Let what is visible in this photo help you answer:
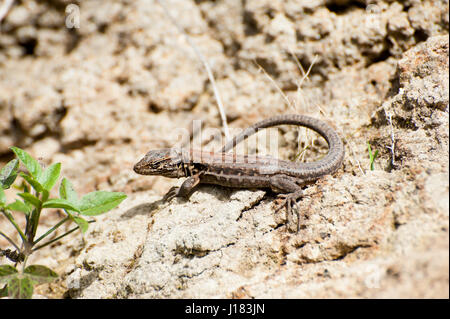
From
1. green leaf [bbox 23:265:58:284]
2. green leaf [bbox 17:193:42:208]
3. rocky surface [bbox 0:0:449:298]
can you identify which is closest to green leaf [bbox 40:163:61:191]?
green leaf [bbox 17:193:42:208]

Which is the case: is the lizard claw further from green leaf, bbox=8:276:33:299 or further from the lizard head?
green leaf, bbox=8:276:33:299

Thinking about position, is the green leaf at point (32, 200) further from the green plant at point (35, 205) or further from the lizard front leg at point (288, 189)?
the lizard front leg at point (288, 189)

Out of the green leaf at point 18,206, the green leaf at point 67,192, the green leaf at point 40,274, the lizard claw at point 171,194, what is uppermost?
the lizard claw at point 171,194

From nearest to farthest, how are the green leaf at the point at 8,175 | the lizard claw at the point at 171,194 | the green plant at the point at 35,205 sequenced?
1. the green plant at the point at 35,205
2. the green leaf at the point at 8,175
3. the lizard claw at the point at 171,194

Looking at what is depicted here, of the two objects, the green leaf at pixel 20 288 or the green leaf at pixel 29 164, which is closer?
the green leaf at pixel 20 288

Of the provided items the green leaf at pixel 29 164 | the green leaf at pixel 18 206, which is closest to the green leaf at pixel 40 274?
the green leaf at pixel 18 206

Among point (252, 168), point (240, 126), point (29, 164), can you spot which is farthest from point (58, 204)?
point (240, 126)

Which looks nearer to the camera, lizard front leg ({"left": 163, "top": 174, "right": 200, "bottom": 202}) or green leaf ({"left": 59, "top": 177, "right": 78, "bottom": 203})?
green leaf ({"left": 59, "top": 177, "right": 78, "bottom": 203})
